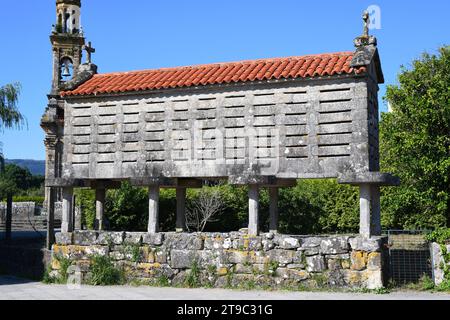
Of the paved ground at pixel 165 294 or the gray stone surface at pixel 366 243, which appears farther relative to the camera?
the gray stone surface at pixel 366 243

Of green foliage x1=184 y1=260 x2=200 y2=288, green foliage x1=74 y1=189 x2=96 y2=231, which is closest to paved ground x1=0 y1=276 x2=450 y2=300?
green foliage x1=184 y1=260 x2=200 y2=288

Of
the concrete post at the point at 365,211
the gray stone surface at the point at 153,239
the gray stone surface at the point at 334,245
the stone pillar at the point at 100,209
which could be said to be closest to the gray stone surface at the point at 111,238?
the gray stone surface at the point at 153,239

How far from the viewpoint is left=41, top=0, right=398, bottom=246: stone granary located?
37.2 ft

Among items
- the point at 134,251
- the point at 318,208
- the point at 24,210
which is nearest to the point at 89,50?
the point at 134,251

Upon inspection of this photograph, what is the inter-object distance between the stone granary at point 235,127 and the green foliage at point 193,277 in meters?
1.34

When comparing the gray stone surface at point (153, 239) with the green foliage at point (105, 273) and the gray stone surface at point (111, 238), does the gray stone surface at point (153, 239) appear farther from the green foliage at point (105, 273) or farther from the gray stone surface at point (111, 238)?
the green foliage at point (105, 273)

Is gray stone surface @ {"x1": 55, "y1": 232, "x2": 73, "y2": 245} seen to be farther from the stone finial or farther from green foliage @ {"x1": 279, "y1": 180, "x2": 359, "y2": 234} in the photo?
green foliage @ {"x1": 279, "y1": 180, "x2": 359, "y2": 234}

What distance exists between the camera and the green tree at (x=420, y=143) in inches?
659

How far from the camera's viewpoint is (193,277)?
39.4 ft

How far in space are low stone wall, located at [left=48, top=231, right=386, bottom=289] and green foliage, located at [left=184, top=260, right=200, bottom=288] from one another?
0.04 metres

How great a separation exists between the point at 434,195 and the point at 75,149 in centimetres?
1091

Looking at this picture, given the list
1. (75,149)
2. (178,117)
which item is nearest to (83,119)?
(75,149)

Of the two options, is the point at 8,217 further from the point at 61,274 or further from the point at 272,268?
the point at 272,268
